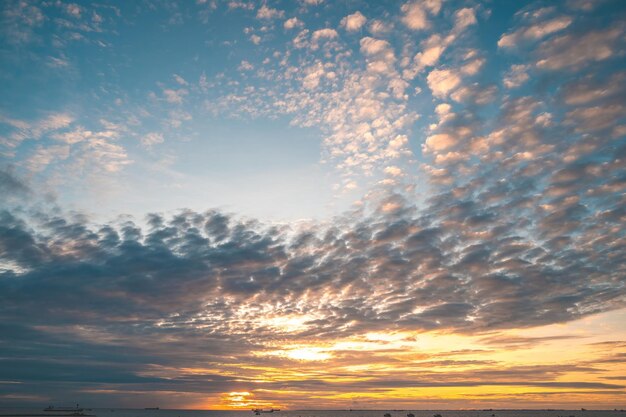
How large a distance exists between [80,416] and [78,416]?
1.65m

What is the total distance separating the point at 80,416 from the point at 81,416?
0.90 m

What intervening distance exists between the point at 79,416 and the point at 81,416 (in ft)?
6.45

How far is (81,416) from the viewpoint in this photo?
15525cm

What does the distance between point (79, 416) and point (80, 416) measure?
41.9 inches

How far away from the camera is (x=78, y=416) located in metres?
153

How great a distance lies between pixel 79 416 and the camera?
6048 inches

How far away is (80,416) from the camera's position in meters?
154
